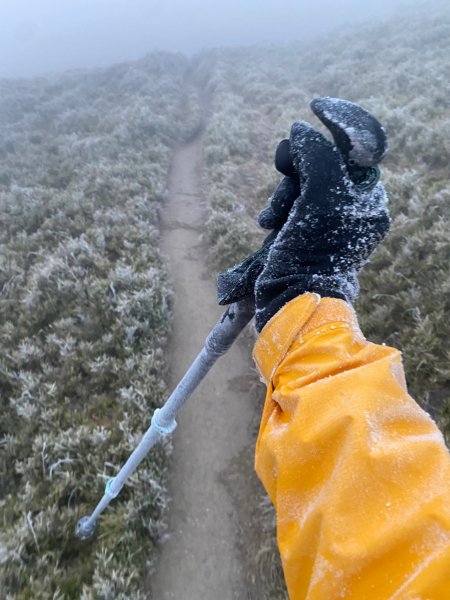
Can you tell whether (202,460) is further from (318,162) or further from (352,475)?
(318,162)

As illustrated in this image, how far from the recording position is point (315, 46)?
33.2 meters

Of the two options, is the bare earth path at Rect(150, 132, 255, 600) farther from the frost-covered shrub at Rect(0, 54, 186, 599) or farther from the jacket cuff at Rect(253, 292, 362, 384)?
the jacket cuff at Rect(253, 292, 362, 384)

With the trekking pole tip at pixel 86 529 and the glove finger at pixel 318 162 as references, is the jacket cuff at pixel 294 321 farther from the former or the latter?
the trekking pole tip at pixel 86 529

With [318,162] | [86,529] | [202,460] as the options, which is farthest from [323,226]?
[202,460]

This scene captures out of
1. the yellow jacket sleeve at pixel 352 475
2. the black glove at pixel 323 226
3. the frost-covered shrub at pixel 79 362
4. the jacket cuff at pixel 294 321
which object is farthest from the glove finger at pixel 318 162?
the frost-covered shrub at pixel 79 362

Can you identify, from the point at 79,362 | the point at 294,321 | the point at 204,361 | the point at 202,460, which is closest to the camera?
the point at 294,321

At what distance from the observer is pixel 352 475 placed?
4.30 ft

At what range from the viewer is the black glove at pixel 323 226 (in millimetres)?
1946

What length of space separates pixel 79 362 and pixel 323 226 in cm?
628

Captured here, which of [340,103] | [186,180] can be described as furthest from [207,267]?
[340,103]

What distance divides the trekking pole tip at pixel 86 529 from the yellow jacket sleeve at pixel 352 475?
4.08m

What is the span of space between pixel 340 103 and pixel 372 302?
554 centimetres

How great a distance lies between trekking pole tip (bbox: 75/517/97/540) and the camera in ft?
15.6

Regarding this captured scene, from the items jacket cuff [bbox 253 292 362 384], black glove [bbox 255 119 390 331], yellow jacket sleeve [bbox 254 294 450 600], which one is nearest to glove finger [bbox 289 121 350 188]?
black glove [bbox 255 119 390 331]
